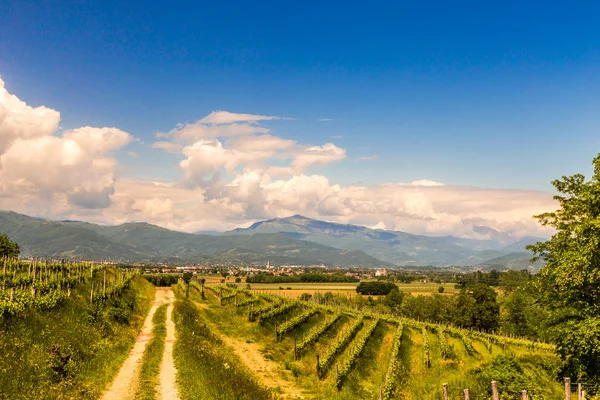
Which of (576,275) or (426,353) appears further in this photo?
(426,353)

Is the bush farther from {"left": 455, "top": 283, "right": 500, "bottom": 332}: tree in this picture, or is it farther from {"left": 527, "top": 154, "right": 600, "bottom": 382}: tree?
{"left": 527, "top": 154, "right": 600, "bottom": 382}: tree

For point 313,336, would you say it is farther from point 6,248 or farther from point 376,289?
point 376,289

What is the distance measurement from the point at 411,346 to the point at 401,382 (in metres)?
13.6

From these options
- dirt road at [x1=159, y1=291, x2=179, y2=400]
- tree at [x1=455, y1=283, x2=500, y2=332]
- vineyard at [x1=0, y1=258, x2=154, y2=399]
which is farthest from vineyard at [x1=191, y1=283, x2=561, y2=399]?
tree at [x1=455, y1=283, x2=500, y2=332]

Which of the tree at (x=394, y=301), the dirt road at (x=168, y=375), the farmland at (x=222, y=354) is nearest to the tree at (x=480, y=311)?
the farmland at (x=222, y=354)

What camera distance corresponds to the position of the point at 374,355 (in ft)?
157

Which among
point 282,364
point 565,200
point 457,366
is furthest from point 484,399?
point 457,366

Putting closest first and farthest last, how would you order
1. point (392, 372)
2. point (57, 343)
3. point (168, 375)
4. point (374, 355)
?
point (57, 343), point (168, 375), point (392, 372), point (374, 355)

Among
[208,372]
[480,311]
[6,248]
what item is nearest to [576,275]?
[208,372]

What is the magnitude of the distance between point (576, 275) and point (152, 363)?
28.7m

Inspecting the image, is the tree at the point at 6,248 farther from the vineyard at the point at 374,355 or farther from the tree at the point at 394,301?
the tree at the point at 394,301

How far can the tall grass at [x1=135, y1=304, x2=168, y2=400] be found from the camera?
21847 mm

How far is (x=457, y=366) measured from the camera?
47.7 meters

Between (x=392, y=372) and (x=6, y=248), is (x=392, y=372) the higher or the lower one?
the lower one
